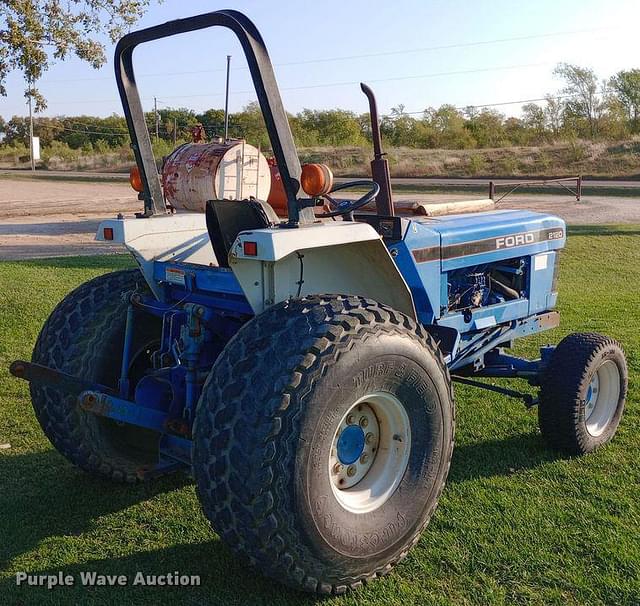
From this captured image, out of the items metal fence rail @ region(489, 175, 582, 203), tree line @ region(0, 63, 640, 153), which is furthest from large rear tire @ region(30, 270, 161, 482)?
tree line @ region(0, 63, 640, 153)

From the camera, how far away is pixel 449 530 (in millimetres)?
3459

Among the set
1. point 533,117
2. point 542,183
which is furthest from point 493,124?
point 542,183

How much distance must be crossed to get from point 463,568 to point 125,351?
1818mm

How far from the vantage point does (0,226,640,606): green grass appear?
2984 mm

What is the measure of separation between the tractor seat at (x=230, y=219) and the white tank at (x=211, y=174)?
768cm

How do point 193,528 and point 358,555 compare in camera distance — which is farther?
point 193,528

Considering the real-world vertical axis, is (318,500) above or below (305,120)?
below

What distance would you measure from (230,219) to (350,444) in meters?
1.09

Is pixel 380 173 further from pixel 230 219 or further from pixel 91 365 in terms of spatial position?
pixel 91 365

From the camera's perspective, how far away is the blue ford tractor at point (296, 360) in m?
2.71

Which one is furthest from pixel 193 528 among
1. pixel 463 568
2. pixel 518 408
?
pixel 518 408

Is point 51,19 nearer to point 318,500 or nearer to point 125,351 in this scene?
point 125,351

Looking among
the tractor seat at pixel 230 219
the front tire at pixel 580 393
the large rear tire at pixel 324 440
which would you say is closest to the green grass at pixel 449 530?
the front tire at pixel 580 393

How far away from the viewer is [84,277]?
387 inches
